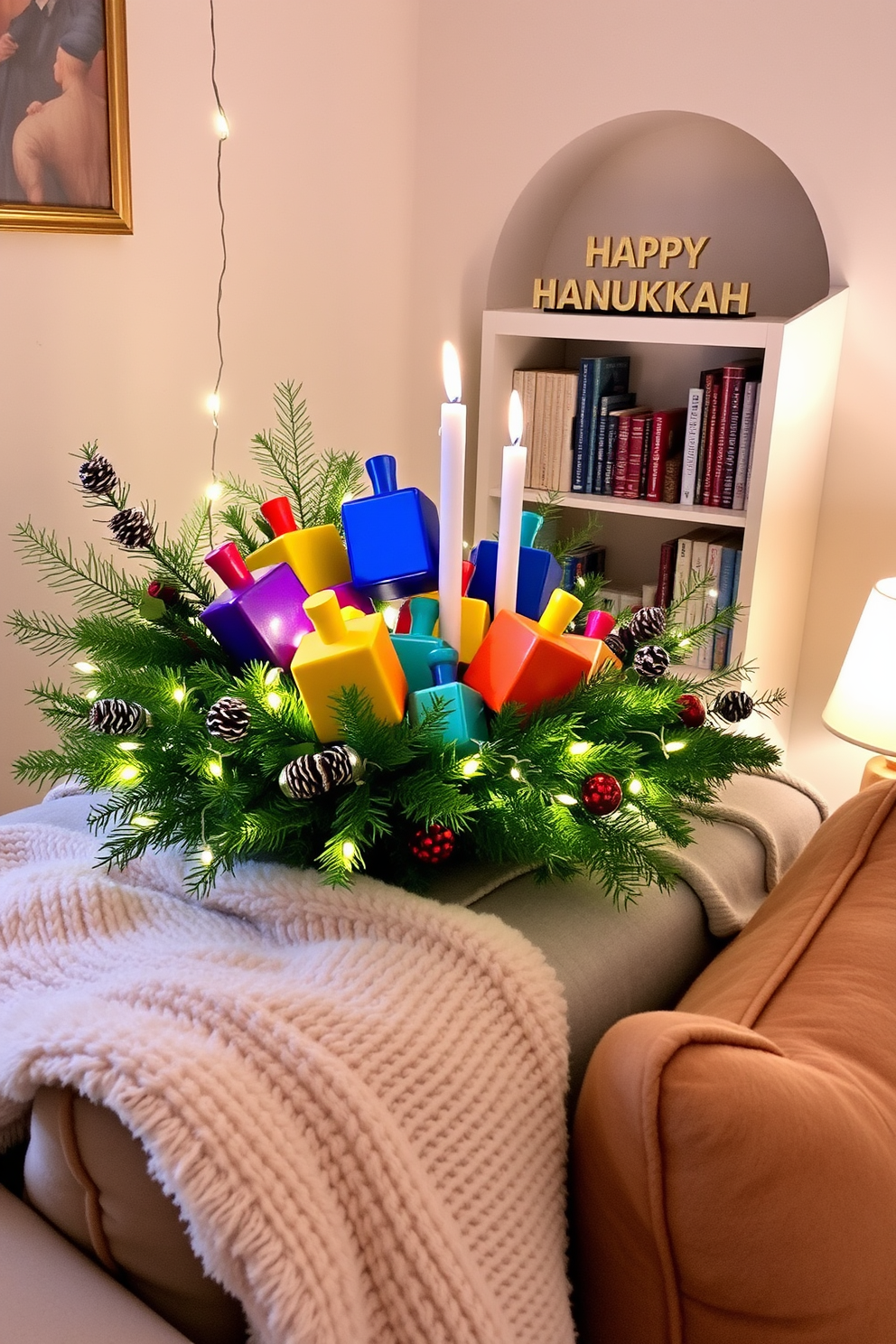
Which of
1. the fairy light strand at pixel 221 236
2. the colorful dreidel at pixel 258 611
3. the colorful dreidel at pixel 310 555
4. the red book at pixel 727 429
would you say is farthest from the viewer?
the red book at pixel 727 429

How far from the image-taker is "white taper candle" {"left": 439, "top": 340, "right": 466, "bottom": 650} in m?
0.84

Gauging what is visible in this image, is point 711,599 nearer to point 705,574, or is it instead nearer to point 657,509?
point 705,574

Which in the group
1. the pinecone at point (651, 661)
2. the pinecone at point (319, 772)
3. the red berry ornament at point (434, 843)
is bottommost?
the red berry ornament at point (434, 843)

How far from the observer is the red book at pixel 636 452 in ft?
8.03

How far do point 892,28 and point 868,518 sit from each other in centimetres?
94

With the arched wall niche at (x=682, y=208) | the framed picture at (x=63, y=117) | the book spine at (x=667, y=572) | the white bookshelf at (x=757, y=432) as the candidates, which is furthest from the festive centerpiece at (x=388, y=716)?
the arched wall niche at (x=682, y=208)

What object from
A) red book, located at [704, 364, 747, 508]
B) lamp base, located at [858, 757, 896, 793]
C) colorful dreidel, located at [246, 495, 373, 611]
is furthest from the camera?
red book, located at [704, 364, 747, 508]

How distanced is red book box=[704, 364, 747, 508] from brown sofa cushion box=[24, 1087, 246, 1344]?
6.69 feet

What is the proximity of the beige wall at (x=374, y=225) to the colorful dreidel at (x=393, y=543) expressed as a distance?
135cm

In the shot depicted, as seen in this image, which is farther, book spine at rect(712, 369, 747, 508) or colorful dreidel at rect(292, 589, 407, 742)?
book spine at rect(712, 369, 747, 508)

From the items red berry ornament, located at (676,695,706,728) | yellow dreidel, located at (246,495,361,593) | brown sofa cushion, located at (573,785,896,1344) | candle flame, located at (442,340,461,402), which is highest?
candle flame, located at (442,340,461,402)

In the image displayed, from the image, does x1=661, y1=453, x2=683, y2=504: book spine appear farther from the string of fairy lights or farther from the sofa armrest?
the sofa armrest

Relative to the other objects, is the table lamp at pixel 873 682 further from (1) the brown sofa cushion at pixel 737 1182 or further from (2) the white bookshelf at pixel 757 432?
(1) the brown sofa cushion at pixel 737 1182

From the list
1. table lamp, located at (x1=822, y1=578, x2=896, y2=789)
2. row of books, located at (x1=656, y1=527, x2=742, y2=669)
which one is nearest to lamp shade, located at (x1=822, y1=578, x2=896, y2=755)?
table lamp, located at (x1=822, y1=578, x2=896, y2=789)
